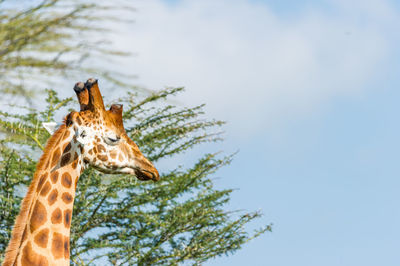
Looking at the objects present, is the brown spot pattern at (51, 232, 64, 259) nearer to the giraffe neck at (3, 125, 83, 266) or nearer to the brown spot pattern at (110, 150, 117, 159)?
the giraffe neck at (3, 125, 83, 266)

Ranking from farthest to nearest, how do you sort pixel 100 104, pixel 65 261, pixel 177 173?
pixel 177 173, pixel 100 104, pixel 65 261

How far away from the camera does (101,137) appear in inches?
233

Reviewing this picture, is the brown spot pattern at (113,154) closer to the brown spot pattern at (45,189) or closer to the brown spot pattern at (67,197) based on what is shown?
the brown spot pattern at (67,197)

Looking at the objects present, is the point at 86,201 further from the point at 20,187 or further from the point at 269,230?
the point at 269,230

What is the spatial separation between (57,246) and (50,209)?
31cm

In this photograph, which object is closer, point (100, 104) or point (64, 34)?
point (100, 104)

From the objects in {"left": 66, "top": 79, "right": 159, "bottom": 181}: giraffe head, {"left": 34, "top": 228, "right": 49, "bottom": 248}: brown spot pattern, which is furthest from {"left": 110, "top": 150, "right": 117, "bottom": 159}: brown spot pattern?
{"left": 34, "top": 228, "right": 49, "bottom": 248}: brown spot pattern

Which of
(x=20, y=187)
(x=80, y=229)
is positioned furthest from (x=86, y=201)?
(x=20, y=187)

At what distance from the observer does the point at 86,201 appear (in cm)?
1007

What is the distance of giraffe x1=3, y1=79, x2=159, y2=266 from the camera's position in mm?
5375

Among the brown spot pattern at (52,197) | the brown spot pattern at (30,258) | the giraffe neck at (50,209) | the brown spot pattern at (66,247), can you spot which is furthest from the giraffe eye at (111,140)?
the brown spot pattern at (30,258)

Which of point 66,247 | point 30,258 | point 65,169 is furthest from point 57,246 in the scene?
point 65,169

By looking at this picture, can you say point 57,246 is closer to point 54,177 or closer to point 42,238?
point 42,238

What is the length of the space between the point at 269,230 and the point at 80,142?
5.40 m
